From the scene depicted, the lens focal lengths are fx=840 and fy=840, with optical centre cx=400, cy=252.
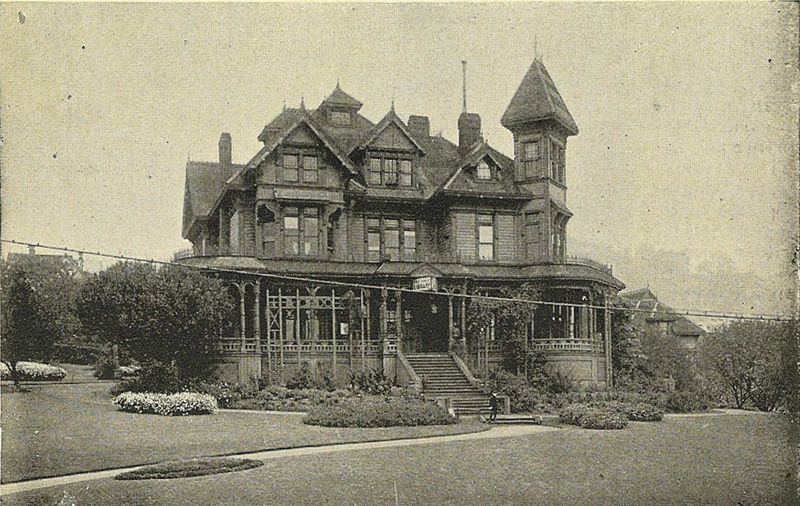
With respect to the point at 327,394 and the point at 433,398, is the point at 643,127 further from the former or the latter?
the point at 327,394

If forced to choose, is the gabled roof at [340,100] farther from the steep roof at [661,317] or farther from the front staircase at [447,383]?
the steep roof at [661,317]

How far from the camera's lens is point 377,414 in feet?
94.3

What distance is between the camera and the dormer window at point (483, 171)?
43000 mm

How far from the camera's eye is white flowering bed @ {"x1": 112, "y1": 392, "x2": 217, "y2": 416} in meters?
28.8

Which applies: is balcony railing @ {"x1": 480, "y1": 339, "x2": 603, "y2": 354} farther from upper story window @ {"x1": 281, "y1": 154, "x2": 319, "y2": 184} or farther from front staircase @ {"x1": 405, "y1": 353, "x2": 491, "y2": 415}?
upper story window @ {"x1": 281, "y1": 154, "x2": 319, "y2": 184}

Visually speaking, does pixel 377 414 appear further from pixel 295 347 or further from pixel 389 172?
pixel 389 172

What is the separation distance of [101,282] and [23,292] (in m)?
3.09

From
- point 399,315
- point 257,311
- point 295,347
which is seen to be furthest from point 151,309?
point 399,315

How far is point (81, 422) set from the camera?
25.7 meters

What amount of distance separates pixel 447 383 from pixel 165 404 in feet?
39.1

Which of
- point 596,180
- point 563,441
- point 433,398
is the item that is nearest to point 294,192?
point 433,398

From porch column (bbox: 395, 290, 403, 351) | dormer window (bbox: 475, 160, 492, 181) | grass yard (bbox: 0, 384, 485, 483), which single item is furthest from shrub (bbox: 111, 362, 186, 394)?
dormer window (bbox: 475, 160, 492, 181)

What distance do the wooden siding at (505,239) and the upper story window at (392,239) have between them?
426 cm

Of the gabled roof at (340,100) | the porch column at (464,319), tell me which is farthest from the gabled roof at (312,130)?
the porch column at (464,319)
